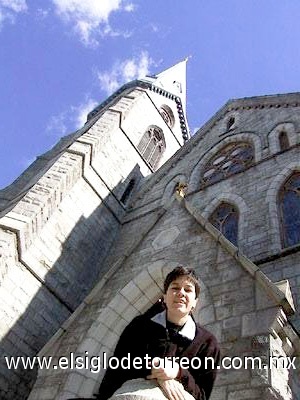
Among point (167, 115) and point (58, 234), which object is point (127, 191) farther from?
point (167, 115)

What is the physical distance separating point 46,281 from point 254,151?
655 cm

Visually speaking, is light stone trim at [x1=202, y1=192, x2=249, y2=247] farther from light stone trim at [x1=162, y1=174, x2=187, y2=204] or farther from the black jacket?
the black jacket

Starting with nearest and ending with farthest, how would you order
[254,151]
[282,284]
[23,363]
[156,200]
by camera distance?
1. [282,284]
2. [23,363]
3. [254,151]
4. [156,200]

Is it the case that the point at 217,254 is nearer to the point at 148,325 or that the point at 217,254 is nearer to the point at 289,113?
the point at 148,325

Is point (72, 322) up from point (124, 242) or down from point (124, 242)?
down

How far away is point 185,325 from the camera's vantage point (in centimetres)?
223

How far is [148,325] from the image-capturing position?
2213 mm

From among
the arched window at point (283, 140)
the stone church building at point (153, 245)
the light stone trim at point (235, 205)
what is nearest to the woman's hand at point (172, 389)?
the stone church building at point (153, 245)

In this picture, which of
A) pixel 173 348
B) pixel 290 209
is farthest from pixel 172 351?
pixel 290 209

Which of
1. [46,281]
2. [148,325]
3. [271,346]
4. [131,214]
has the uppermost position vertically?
[131,214]

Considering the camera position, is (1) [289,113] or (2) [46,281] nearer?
(2) [46,281]

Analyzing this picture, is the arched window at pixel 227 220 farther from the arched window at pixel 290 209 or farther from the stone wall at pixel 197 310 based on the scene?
the stone wall at pixel 197 310

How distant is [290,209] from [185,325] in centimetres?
636

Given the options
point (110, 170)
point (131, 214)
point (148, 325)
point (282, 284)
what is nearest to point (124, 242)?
point (131, 214)
